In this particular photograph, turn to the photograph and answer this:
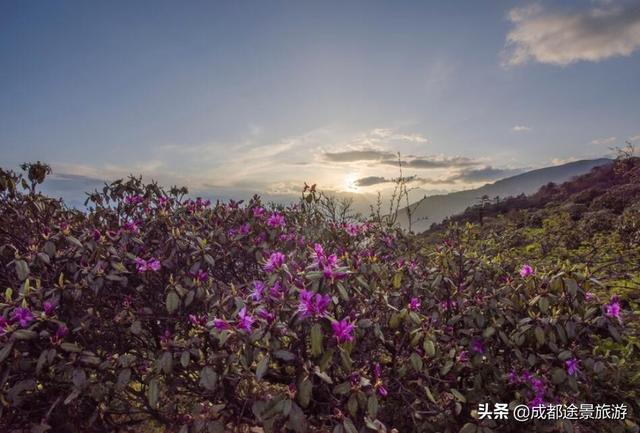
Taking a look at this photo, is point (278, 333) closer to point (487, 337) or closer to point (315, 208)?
point (487, 337)

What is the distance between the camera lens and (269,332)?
2615 mm

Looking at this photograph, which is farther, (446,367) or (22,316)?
(446,367)

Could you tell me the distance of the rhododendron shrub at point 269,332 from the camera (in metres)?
2.79

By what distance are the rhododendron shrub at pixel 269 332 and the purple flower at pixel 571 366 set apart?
0.01m

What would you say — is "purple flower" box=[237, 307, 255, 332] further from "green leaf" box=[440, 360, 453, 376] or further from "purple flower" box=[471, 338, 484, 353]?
"purple flower" box=[471, 338, 484, 353]

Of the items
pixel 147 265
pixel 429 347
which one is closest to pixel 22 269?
pixel 147 265

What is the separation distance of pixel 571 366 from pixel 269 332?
248 cm

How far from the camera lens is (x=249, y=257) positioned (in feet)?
14.9

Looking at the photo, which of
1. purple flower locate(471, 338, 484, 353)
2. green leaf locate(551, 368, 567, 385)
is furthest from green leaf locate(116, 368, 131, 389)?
green leaf locate(551, 368, 567, 385)

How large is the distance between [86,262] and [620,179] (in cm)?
2148

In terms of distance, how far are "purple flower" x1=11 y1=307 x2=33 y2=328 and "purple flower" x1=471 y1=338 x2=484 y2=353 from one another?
3521mm

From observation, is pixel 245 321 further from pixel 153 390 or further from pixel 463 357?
pixel 463 357

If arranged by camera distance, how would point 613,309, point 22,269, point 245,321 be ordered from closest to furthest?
point 245,321, point 22,269, point 613,309

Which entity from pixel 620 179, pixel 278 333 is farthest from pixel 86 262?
pixel 620 179
